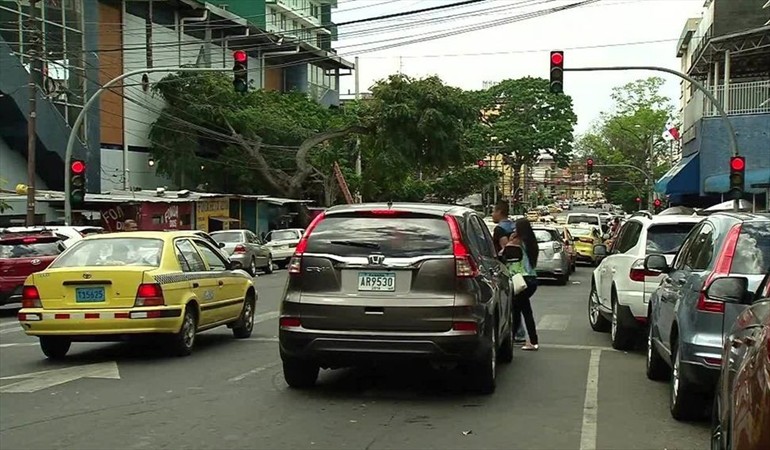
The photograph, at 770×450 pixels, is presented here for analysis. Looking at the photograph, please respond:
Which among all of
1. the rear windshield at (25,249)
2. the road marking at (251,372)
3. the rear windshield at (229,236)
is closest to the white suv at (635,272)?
the road marking at (251,372)

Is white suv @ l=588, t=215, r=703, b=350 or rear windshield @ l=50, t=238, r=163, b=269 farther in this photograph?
white suv @ l=588, t=215, r=703, b=350

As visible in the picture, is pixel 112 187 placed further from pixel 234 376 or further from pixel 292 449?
pixel 292 449

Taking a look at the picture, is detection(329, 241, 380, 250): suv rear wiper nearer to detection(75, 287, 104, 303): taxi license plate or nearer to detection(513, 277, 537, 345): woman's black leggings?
detection(75, 287, 104, 303): taxi license plate

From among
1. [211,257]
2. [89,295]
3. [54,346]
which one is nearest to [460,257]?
[89,295]

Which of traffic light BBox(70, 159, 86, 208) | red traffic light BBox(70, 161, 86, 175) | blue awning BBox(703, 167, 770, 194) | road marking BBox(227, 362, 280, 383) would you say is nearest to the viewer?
road marking BBox(227, 362, 280, 383)

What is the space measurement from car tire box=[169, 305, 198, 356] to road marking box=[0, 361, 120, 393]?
0.71m

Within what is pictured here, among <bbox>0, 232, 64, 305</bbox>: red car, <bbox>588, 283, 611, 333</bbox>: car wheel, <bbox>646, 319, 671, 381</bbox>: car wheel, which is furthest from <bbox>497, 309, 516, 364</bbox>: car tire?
<bbox>0, 232, 64, 305</bbox>: red car

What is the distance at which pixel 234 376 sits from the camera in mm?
9750

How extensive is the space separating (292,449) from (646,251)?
256 inches

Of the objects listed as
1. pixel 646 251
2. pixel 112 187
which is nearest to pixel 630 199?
pixel 112 187

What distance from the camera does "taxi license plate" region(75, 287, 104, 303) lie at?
1043 centimetres

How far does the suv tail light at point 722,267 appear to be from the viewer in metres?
6.91

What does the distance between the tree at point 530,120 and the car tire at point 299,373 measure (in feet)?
222

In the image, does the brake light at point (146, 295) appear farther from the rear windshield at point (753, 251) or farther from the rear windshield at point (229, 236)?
the rear windshield at point (229, 236)
